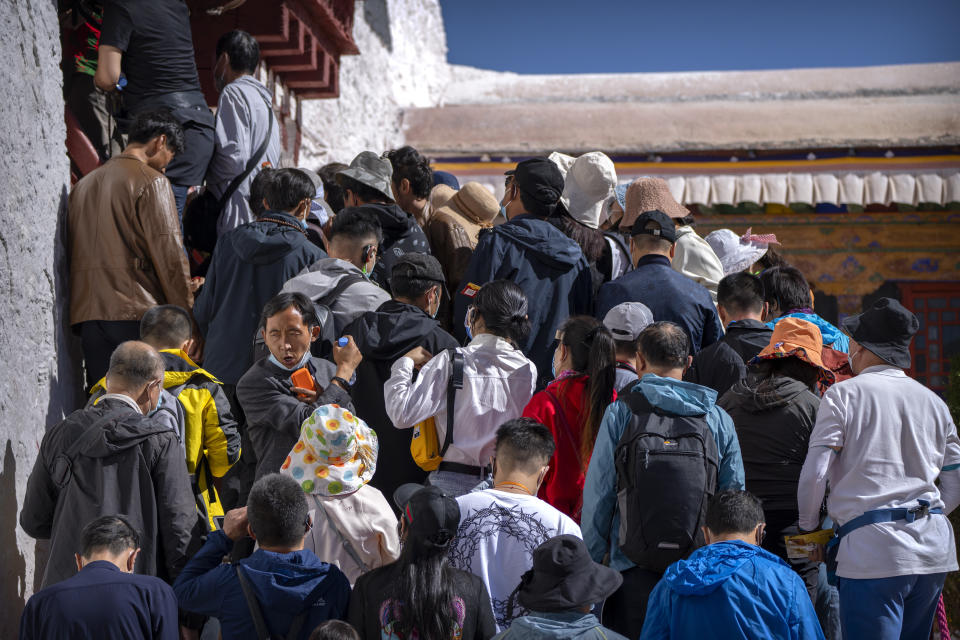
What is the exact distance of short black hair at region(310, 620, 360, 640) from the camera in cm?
286

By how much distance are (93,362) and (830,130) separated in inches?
336

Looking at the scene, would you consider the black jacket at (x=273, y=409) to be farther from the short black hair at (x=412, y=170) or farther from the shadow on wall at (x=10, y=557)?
the short black hair at (x=412, y=170)

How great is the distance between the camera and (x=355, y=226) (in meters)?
4.82

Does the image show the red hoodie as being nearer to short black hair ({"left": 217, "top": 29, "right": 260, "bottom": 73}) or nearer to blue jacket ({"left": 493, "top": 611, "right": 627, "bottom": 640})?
blue jacket ({"left": 493, "top": 611, "right": 627, "bottom": 640})

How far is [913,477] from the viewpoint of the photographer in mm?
3805

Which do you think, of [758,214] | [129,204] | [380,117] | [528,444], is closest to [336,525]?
[528,444]

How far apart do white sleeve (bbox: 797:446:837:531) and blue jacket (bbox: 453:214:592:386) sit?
1.27 meters

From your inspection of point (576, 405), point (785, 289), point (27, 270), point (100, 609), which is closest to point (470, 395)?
point (576, 405)

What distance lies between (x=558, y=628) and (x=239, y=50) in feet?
13.0

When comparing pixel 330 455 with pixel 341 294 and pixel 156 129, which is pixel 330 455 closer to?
pixel 341 294

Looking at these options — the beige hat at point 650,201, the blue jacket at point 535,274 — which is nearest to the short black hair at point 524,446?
the blue jacket at point 535,274

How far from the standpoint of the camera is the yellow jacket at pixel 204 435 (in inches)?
163

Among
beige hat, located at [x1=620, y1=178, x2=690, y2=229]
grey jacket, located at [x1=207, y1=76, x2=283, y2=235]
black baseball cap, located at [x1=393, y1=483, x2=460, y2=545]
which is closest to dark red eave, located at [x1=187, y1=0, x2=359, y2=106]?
grey jacket, located at [x1=207, y1=76, x2=283, y2=235]

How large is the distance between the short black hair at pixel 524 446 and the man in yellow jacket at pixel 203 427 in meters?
1.25
